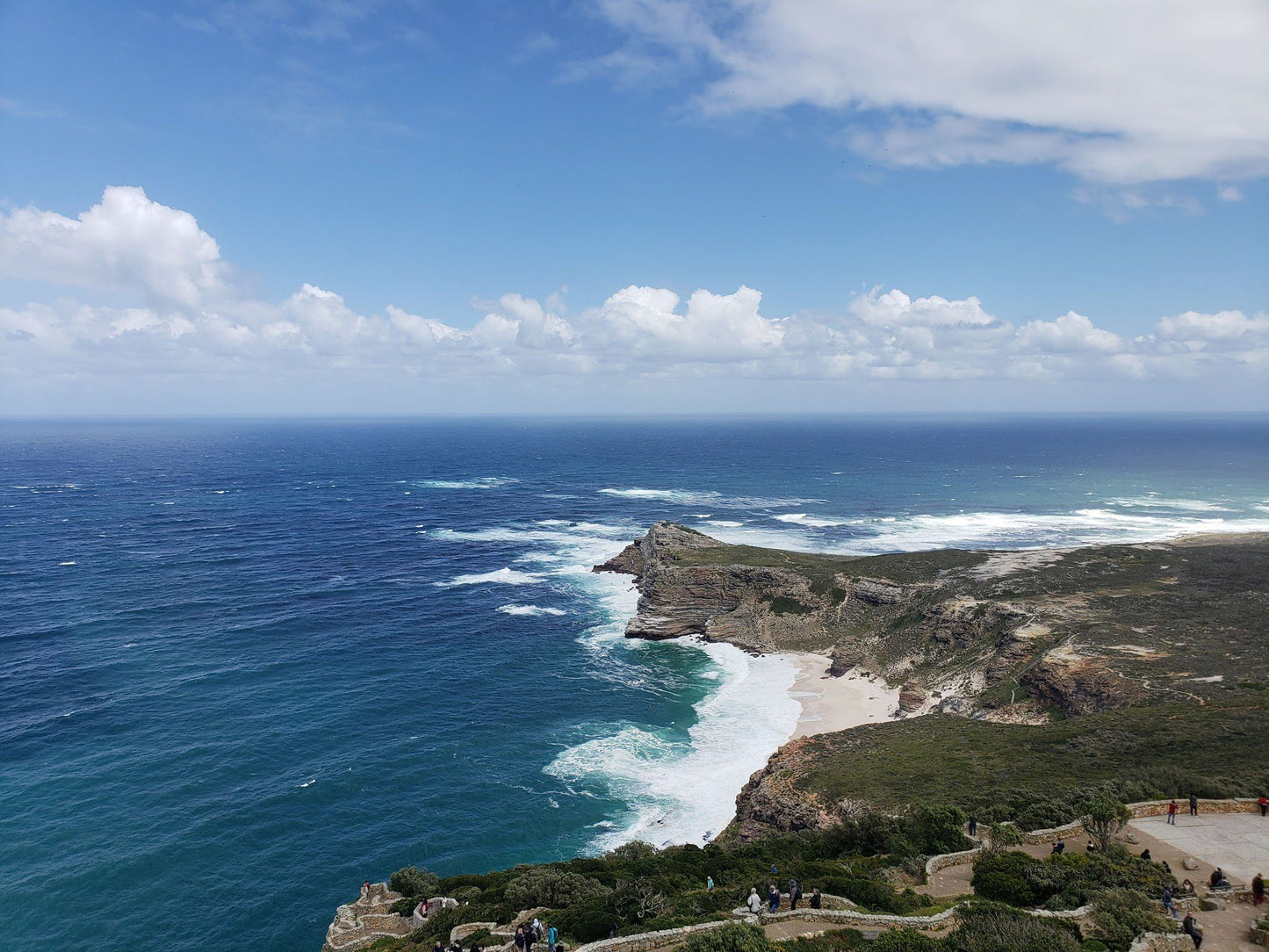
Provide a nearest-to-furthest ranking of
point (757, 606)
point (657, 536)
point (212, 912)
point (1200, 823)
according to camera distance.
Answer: point (1200, 823), point (212, 912), point (757, 606), point (657, 536)

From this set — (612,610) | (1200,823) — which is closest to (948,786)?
(1200,823)

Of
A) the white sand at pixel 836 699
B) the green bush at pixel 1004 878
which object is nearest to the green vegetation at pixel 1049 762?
the green bush at pixel 1004 878

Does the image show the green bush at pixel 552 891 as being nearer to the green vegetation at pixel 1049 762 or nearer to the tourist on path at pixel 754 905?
the tourist on path at pixel 754 905

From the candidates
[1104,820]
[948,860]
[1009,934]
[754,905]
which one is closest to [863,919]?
[754,905]

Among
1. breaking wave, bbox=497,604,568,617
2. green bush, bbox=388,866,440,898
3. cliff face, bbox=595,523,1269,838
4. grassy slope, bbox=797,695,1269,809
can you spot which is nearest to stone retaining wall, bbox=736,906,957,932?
grassy slope, bbox=797,695,1269,809

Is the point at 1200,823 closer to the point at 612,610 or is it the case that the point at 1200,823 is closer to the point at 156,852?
the point at 156,852

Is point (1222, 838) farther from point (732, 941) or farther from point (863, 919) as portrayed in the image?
point (732, 941)

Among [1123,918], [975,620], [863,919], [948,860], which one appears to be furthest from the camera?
[975,620]
